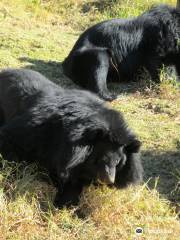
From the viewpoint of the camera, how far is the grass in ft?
15.8

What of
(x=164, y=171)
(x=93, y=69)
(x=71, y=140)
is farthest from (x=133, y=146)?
(x=93, y=69)

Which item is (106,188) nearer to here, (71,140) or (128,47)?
(71,140)

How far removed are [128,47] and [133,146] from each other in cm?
403

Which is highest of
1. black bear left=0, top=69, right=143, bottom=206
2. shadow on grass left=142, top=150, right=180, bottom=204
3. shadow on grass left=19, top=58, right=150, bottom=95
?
black bear left=0, top=69, right=143, bottom=206

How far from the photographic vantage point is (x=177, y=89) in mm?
8352

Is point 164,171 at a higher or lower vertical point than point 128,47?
lower

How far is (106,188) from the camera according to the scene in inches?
209

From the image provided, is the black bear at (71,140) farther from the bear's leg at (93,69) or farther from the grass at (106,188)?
the bear's leg at (93,69)

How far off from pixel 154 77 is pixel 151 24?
0.94 m

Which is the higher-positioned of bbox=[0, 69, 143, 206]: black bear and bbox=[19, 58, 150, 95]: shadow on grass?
bbox=[0, 69, 143, 206]: black bear

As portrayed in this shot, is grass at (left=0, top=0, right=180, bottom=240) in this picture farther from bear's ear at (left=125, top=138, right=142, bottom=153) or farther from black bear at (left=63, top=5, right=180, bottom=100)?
bear's ear at (left=125, top=138, right=142, bottom=153)

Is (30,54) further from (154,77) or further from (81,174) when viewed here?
(81,174)

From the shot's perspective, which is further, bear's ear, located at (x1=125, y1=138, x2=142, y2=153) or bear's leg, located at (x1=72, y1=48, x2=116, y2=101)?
bear's leg, located at (x1=72, y1=48, x2=116, y2=101)

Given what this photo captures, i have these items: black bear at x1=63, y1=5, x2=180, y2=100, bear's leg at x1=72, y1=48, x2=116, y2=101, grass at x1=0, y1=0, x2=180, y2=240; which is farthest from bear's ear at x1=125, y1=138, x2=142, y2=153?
black bear at x1=63, y1=5, x2=180, y2=100
